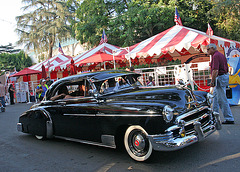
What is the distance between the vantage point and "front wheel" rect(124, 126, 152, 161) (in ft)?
11.1

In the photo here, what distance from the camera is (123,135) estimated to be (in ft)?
12.4

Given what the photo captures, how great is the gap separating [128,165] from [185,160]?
0.90m

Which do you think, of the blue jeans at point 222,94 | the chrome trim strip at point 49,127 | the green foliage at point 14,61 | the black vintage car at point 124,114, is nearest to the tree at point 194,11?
the blue jeans at point 222,94

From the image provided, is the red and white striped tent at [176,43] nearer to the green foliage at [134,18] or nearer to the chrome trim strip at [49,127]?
the green foliage at [134,18]

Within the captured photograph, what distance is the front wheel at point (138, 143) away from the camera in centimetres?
338

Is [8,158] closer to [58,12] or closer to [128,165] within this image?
[128,165]

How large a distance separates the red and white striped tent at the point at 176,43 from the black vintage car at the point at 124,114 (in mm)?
6032

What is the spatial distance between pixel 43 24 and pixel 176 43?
2541 centimetres

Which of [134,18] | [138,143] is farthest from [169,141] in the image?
[134,18]

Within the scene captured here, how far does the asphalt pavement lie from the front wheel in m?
0.11

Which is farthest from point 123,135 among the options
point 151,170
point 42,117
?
point 42,117

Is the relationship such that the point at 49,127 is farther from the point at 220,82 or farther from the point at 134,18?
the point at 134,18

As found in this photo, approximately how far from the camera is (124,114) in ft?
11.5

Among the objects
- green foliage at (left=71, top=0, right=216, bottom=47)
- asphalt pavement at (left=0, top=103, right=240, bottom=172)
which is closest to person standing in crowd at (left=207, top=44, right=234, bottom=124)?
asphalt pavement at (left=0, top=103, right=240, bottom=172)
